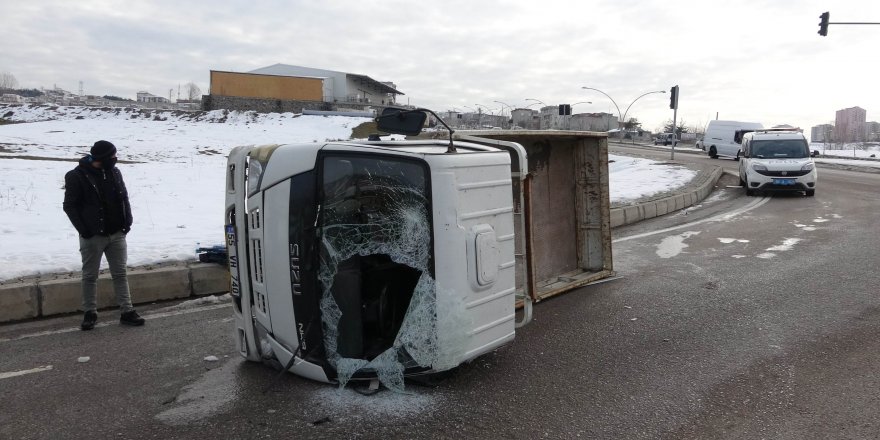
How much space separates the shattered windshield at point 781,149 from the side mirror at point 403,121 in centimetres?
1530

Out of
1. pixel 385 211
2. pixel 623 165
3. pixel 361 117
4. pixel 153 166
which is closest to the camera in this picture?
pixel 385 211

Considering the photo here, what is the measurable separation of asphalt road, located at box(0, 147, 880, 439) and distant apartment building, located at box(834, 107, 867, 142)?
108m

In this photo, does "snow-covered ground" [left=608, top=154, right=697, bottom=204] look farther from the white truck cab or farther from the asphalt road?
the white truck cab

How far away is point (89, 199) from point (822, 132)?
109051 mm

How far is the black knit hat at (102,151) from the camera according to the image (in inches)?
209

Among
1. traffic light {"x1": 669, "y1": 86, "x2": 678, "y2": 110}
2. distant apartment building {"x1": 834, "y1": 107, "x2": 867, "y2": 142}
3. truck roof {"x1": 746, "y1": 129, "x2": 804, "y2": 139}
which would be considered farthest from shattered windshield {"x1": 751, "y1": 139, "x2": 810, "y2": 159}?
distant apartment building {"x1": 834, "y1": 107, "x2": 867, "y2": 142}

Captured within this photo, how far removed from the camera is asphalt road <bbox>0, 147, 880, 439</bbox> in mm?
3432

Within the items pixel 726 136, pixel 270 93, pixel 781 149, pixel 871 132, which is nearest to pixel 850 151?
pixel 726 136

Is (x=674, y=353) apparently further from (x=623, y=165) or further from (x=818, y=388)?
(x=623, y=165)

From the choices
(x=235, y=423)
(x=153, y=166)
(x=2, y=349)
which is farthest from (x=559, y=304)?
(x=153, y=166)

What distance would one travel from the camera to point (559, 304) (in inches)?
240

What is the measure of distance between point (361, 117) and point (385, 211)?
49797 millimetres

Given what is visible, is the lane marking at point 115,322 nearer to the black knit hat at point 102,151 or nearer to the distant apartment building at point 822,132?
the black knit hat at point 102,151

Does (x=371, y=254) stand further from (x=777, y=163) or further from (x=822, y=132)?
(x=822, y=132)
